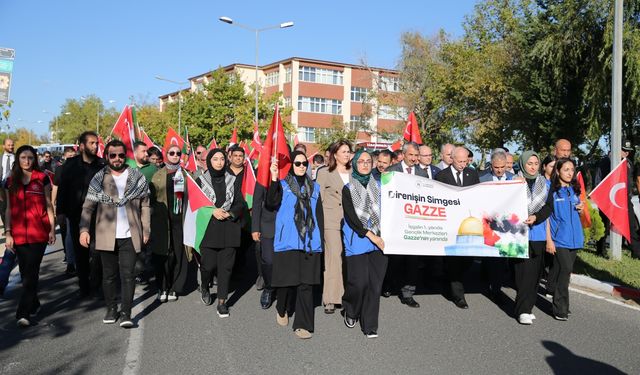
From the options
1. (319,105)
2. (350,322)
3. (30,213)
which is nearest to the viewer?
(30,213)

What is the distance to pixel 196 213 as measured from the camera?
25.9 feet

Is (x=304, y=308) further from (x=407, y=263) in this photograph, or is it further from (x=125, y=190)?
(x=125, y=190)

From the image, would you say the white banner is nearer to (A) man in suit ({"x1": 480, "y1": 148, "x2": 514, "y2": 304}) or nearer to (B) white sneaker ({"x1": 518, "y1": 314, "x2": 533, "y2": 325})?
(A) man in suit ({"x1": 480, "y1": 148, "x2": 514, "y2": 304})

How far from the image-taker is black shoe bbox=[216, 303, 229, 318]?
730 cm

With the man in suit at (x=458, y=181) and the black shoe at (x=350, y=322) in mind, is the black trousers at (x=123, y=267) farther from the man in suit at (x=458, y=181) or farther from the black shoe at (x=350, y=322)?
the man in suit at (x=458, y=181)

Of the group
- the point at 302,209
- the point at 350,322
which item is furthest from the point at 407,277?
the point at 302,209

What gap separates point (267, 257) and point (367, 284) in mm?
1681

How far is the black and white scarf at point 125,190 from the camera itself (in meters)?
6.73

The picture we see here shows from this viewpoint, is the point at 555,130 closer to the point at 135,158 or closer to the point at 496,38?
the point at 496,38

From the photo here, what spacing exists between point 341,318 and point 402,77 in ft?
134

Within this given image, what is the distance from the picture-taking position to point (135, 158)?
8.78m

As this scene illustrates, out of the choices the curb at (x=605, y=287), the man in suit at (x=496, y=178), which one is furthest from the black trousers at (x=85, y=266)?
the curb at (x=605, y=287)

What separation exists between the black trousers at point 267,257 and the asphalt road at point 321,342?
0.43m

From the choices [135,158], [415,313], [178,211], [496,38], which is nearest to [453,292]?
[415,313]
